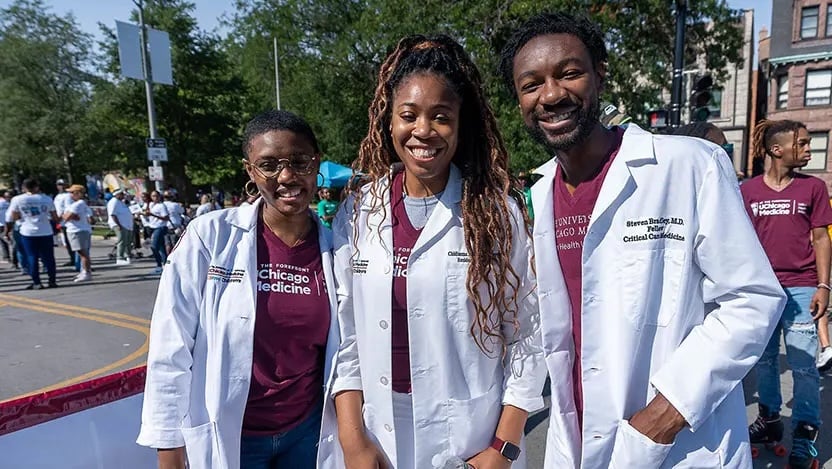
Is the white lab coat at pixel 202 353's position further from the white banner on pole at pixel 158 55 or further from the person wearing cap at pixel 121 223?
the white banner on pole at pixel 158 55

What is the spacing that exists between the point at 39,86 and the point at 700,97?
34460 millimetres

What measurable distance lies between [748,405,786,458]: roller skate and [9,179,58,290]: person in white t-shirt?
11004mm

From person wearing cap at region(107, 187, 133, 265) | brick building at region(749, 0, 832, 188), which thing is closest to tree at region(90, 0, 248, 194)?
person wearing cap at region(107, 187, 133, 265)

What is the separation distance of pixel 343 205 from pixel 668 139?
1.22m

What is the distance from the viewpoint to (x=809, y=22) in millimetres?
25688

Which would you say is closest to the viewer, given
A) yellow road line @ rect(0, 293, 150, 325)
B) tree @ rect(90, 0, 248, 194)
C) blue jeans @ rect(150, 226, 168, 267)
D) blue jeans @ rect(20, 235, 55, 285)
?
yellow road line @ rect(0, 293, 150, 325)

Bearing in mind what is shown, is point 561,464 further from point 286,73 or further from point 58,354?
point 286,73

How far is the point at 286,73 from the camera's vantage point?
91.8 feet

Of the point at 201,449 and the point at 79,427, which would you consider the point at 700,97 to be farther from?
the point at 79,427

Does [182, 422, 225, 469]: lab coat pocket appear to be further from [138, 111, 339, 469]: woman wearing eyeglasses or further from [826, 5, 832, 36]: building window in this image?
[826, 5, 832, 36]: building window

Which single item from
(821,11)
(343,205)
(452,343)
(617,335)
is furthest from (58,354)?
(821,11)

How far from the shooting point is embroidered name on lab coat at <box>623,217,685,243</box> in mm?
1545

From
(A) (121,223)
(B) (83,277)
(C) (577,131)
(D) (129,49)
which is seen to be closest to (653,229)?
(C) (577,131)

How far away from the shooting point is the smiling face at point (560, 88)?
1652 millimetres
